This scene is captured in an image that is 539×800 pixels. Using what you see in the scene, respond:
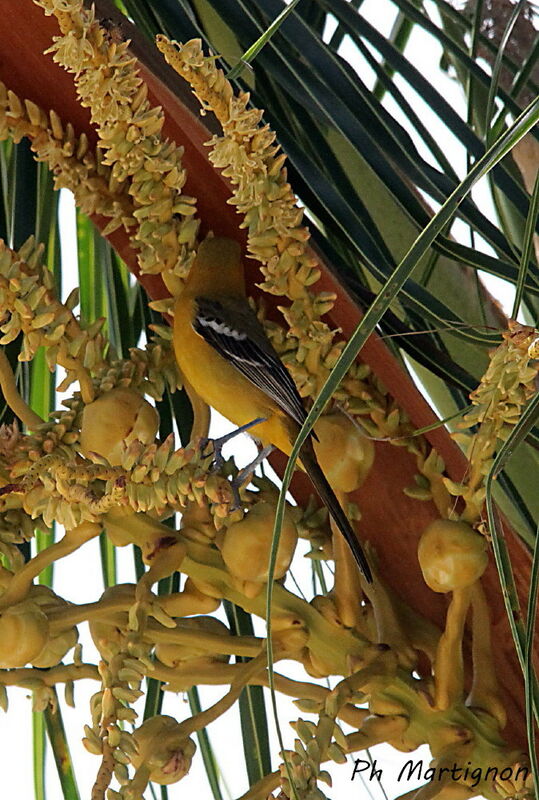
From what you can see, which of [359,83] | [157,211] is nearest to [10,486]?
[157,211]

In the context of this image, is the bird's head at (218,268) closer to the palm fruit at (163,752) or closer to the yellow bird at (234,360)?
the yellow bird at (234,360)

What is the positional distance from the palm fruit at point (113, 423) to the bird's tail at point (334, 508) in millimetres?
130

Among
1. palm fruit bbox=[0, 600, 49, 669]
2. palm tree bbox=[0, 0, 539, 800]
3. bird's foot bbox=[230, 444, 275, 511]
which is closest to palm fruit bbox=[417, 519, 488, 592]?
palm tree bbox=[0, 0, 539, 800]

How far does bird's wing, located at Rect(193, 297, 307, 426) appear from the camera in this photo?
0.80 metres

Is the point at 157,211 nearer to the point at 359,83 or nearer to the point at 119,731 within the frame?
the point at 359,83

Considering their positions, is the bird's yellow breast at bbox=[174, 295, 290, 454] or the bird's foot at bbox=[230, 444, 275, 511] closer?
the bird's foot at bbox=[230, 444, 275, 511]

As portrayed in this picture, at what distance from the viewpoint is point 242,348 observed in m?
0.88

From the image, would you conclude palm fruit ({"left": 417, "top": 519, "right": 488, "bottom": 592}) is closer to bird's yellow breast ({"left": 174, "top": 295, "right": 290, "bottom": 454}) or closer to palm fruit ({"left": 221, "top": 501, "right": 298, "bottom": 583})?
palm fruit ({"left": 221, "top": 501, "right": 298, "bottom": 583})

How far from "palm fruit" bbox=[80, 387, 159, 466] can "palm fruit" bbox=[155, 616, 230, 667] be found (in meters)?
0.11

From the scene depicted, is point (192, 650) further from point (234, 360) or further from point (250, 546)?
point (234, 360)

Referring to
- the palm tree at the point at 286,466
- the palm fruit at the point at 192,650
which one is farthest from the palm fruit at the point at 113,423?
the palm fruit at the point at 192,650

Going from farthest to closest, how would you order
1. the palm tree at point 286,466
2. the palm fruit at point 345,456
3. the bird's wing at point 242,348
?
the bird's wing at point 242,348
the palm fruit at point 345,456
the palm tree at point 286,466

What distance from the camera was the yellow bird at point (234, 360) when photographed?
0.72 m

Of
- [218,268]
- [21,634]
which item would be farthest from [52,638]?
[218,268]
